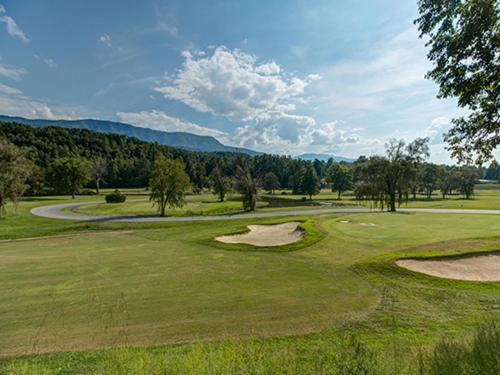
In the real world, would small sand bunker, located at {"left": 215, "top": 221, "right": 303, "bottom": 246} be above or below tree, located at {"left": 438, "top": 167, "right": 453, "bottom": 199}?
below

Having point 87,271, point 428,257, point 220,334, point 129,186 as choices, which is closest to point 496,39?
point 428,257

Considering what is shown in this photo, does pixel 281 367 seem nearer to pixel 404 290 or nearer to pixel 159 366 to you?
pixel 159 366

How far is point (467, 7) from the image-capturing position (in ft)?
20.7

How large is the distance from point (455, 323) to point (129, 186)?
105m

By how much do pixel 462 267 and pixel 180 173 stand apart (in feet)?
102

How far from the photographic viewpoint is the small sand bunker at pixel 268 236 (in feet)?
A: 53.7

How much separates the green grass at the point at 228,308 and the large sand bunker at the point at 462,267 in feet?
1.81

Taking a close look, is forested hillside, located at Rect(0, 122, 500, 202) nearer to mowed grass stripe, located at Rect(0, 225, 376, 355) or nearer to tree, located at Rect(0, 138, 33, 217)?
tree, located at Rect(0, 138, 33, 217)

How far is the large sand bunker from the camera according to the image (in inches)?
384

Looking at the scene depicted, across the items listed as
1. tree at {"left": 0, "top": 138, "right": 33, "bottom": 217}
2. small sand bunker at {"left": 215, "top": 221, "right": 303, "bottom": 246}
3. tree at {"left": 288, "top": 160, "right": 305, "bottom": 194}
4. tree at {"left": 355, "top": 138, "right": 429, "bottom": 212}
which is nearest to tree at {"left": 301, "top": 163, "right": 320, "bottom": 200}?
tree at {"left": 288, "top": 160, "right": 305, "bottom": 194}

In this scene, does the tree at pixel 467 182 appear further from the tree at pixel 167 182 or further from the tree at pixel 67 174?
the tree at pixel 67 174

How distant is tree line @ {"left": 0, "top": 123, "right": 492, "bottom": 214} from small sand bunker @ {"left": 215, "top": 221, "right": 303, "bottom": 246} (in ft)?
36.5

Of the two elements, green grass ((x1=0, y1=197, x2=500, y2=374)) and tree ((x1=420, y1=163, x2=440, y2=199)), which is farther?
tree ((x1=420, y1=163, x2=440, y2=199))

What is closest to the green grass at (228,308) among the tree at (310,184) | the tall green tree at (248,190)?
the tall green tree at (248,190)
